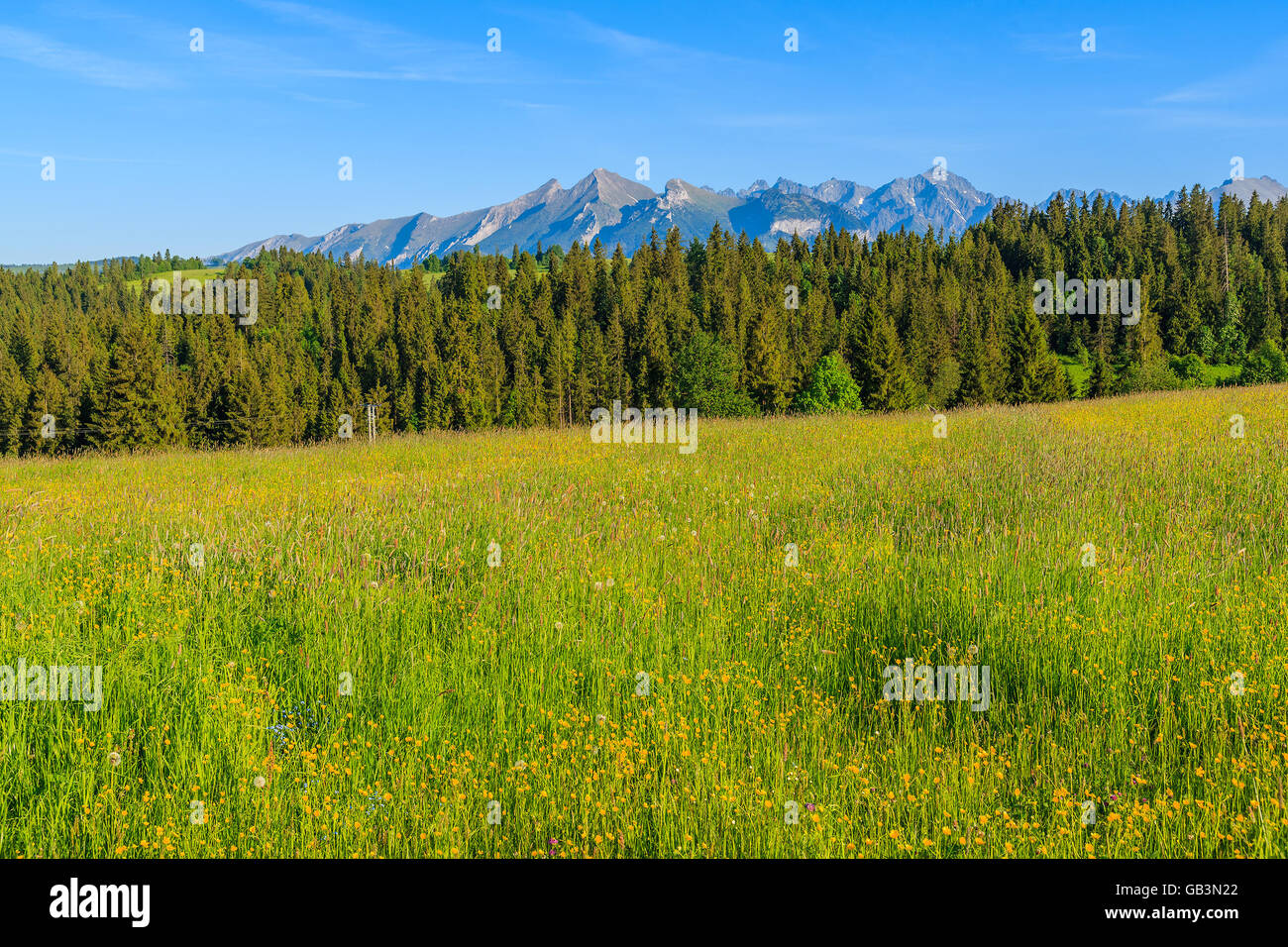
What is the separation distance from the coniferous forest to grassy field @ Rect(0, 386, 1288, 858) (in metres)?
62.6

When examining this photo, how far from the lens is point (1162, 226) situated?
13412cm

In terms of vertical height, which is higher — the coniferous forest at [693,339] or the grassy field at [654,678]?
the coniferous forest at [693,339]

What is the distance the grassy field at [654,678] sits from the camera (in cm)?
331

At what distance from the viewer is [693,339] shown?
85562 mm

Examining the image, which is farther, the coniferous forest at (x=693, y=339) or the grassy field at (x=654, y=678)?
the coniferous forest at (x=693, y=339)

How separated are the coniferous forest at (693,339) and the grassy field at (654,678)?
205ft

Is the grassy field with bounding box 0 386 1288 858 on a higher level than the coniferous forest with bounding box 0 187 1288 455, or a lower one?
lower

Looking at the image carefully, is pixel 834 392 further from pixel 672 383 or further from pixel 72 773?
pixel 72 773

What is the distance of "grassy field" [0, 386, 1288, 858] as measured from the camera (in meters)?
3.31

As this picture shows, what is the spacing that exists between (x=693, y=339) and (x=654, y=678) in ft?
272

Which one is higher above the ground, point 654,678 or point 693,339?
point 693,339

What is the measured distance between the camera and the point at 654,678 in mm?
4672

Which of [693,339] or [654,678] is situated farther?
[693,339]
